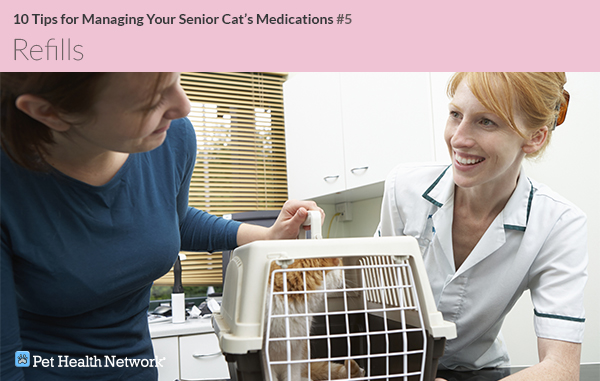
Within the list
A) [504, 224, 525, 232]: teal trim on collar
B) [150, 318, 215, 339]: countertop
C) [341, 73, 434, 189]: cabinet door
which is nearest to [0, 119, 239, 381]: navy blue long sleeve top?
[504, 224, 525, 232]: teal trim on collar

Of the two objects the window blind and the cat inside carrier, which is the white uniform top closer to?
the cat inside carrier

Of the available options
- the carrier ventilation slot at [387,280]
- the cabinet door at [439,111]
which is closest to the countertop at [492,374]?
the carrier ventilation slot at [387,280]

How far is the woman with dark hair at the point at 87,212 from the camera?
0.52 m

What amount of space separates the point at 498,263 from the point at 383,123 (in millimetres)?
1178

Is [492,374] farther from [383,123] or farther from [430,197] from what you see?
[383,123]

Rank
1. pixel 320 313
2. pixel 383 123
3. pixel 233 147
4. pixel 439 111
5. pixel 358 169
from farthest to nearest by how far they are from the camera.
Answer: pixel 233 147, pixel 358 169, pixel 383 123, pixel 439 111, pixel 320 313

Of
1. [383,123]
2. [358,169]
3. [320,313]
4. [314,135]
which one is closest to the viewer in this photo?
[320,313]

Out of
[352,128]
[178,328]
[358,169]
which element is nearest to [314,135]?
[352,128]

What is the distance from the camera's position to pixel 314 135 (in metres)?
2.52

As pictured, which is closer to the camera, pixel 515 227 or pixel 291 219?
pixel 291 219

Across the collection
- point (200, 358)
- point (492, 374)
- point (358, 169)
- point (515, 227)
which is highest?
point (358, 169)

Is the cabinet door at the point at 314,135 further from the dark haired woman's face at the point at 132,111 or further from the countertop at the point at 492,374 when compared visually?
the dark haired woman's face at the point at 132,111

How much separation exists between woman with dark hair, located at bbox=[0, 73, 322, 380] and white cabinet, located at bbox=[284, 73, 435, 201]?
1.24 m
